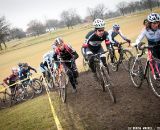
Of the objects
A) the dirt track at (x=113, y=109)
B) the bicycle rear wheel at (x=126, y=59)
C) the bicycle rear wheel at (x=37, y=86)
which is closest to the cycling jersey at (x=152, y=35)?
the dirt track at (x=113, y=109)

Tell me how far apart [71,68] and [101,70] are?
2.42 meters

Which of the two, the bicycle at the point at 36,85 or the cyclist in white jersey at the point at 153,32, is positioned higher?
the cyclist in white jersey at the point at 153,32

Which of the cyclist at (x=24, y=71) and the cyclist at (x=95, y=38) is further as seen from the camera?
the cyclist at (x=24, y=71)

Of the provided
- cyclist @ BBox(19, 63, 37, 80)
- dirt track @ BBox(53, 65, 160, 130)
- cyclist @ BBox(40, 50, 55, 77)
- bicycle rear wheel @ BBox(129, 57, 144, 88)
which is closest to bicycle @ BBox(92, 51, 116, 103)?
dirt track @ BBox(53, 65, 160, 130)

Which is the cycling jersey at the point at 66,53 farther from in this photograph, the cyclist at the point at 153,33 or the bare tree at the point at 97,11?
the bare tree at the point at 97,11

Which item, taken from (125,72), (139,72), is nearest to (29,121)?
(139,72)

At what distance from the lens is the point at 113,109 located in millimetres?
7320

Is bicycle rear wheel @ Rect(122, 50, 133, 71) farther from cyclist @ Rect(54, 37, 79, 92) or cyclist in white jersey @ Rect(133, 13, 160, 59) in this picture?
cyclist in white jersey @ Rect(133, 13, 160, 59)

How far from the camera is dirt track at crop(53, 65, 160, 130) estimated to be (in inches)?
247

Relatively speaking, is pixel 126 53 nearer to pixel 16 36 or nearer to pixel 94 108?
pixel 94 108

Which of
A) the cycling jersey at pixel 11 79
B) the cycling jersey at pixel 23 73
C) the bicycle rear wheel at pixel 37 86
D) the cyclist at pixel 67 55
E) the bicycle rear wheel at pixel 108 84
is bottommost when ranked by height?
the bicycle rear wheel at pixel 37 86

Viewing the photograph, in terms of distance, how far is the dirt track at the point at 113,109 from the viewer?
6.29 meters

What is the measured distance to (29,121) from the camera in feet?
29.2

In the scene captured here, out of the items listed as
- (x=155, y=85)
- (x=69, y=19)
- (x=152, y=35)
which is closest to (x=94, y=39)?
(x=152, y=35)
